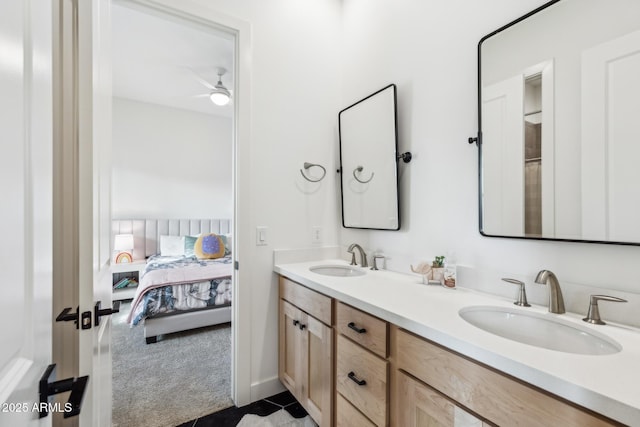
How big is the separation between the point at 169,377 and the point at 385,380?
1821 mm

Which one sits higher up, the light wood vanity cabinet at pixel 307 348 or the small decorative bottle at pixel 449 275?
the small decorative bottle at pixel 449 275

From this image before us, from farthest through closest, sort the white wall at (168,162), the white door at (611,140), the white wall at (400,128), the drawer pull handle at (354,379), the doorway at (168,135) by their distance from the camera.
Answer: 1. the white wall at (168,162)
2. the doorway at (168,135)
3. the white wall at (400,128)
4. the drawer pull handle at (354,379)
5. the white door at (611,140)

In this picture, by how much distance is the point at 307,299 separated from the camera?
1581 millimetres

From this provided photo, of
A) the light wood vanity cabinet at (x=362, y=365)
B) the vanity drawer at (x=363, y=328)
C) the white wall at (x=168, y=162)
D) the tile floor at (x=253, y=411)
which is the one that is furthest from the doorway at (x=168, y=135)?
the vanity drawer at (x=363, y=328)

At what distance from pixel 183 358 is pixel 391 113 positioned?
8.24ft

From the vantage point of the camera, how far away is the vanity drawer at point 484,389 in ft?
2.09

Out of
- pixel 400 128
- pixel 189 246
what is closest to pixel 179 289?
pixel 189 246

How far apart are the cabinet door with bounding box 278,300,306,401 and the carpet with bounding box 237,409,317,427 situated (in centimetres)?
12

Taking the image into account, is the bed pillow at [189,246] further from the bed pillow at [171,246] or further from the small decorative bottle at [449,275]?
the small decorative bottle at [449,275]

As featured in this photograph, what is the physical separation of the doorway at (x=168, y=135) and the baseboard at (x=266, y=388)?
18 cm

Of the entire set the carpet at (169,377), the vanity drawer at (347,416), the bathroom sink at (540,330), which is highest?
the bathroom sink at (540,330)

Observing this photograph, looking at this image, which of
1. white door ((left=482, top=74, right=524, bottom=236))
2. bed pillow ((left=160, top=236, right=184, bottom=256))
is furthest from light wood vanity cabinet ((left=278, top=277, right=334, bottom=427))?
bed pillow ((left=160, top=236, right=184, bottom=256))

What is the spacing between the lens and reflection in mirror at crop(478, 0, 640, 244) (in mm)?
944

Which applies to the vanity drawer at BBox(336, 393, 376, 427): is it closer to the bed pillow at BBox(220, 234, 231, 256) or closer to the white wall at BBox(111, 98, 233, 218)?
the bed pillow at BBox(220, 234, 231, 256)
